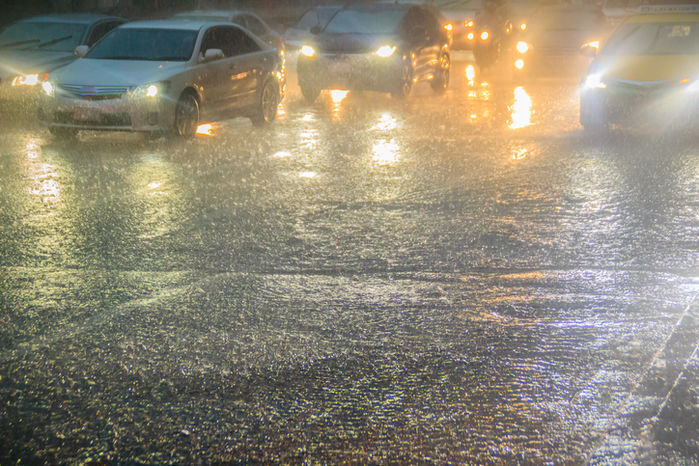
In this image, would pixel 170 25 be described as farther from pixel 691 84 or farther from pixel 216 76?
pixel 691 84

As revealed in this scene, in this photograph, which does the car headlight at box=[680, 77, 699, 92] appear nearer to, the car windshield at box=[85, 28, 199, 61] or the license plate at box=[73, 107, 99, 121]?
the car windshield at box=[85, 28, 199, 61]

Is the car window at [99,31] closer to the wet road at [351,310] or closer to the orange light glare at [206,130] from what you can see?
the orange light glare at [206,130]

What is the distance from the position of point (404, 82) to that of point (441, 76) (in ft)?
7.27

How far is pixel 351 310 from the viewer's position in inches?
195

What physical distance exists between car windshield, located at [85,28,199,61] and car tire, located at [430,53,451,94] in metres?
7.05

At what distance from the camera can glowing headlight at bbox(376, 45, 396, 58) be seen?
16.0 m

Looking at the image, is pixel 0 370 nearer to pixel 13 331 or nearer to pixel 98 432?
pixel 13 331

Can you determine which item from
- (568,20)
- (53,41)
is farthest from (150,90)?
(568,20)

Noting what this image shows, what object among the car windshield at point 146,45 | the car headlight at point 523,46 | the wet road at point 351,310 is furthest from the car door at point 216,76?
the car headlight at point 523,46

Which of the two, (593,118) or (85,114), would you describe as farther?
(593,118)

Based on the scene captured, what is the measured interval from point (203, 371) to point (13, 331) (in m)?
1.31

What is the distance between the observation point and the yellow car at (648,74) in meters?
10.8

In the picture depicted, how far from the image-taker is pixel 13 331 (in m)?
4.65

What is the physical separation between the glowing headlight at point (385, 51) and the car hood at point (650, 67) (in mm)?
5090
